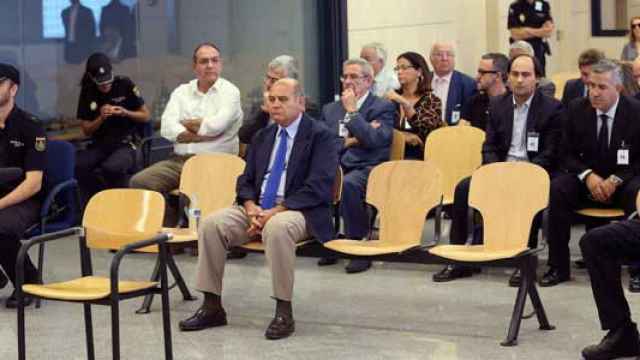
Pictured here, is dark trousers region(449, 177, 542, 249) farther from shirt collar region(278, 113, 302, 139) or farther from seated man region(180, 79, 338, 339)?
shirt collar region(278, 113, 302, 139)

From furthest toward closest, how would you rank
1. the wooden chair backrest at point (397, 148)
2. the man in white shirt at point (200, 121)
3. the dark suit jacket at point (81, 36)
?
the dark suit jacket at point (81, 36) < the man in white shirt at point (200, 121) < the wooden chair backrest at point (397, 148)

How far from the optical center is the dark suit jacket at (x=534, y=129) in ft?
24.7

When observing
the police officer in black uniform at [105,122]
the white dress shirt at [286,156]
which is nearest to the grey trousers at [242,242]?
the white dress shirt at [286,156]

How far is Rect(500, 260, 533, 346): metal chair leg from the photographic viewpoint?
19.7ft

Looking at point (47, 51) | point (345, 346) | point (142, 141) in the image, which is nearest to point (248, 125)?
point (142, 141)

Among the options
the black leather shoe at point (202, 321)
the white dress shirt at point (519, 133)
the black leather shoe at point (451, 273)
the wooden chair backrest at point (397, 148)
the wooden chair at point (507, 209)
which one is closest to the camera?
the wooden chair at point (507, 209)

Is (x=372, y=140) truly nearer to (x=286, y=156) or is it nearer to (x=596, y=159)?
(x=286, y=156)

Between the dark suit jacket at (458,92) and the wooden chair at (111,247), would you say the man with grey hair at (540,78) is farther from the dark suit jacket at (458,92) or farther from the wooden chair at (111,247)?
the wooden chair at (111,247)

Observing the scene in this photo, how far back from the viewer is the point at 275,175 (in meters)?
6.83

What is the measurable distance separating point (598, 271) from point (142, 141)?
4.88m

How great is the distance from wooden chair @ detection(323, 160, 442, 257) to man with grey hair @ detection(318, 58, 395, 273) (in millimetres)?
946

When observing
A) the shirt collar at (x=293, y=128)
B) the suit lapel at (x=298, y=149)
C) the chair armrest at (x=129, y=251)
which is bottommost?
the chair armrest at (x=129, y=251)

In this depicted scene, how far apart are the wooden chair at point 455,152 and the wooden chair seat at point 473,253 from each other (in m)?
1.66

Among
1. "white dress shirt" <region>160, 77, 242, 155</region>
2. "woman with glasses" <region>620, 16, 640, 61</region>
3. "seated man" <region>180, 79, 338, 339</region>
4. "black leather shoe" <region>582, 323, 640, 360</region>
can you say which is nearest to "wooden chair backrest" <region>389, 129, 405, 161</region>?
"white dress shirt" <region>160, 77, 242, 155</region>
